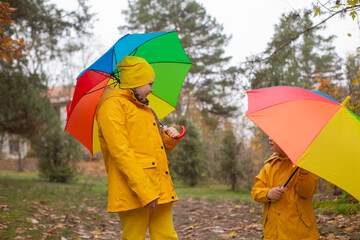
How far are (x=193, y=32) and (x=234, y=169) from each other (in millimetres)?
11638

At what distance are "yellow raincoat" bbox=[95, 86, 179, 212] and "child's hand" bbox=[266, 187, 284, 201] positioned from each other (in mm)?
863

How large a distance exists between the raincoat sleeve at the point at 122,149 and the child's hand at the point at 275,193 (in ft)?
3.47

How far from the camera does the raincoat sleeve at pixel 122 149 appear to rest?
2531 millimetres

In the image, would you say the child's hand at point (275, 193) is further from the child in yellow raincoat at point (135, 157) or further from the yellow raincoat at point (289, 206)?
the child in yellow raincoat at point (135, 157)

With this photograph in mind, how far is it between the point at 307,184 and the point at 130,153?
1.51 m

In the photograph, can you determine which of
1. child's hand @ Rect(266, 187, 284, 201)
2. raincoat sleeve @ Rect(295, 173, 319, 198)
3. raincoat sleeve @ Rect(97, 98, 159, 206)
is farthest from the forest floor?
raincoat sleeve @ Rect(97, 98, 159, 206)

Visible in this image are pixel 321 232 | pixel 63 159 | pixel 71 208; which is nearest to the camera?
pixel 321 232

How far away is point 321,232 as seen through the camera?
501cm

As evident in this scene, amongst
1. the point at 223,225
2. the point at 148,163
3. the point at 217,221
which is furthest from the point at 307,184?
the point at 217,221

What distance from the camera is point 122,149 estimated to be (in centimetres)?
261

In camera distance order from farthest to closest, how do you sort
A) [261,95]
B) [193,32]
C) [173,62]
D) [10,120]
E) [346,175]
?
[193,32] → [10,120] → [173,62] → [261,95] → [346,175]

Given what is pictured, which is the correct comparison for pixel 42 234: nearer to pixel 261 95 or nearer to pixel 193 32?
pixel 261 95

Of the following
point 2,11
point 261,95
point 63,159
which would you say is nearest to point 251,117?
point 261,95

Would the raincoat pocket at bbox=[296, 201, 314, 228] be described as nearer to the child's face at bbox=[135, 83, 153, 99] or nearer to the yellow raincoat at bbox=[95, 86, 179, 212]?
the yellow raincoat at bbox=[95, 86, 179, 212]
